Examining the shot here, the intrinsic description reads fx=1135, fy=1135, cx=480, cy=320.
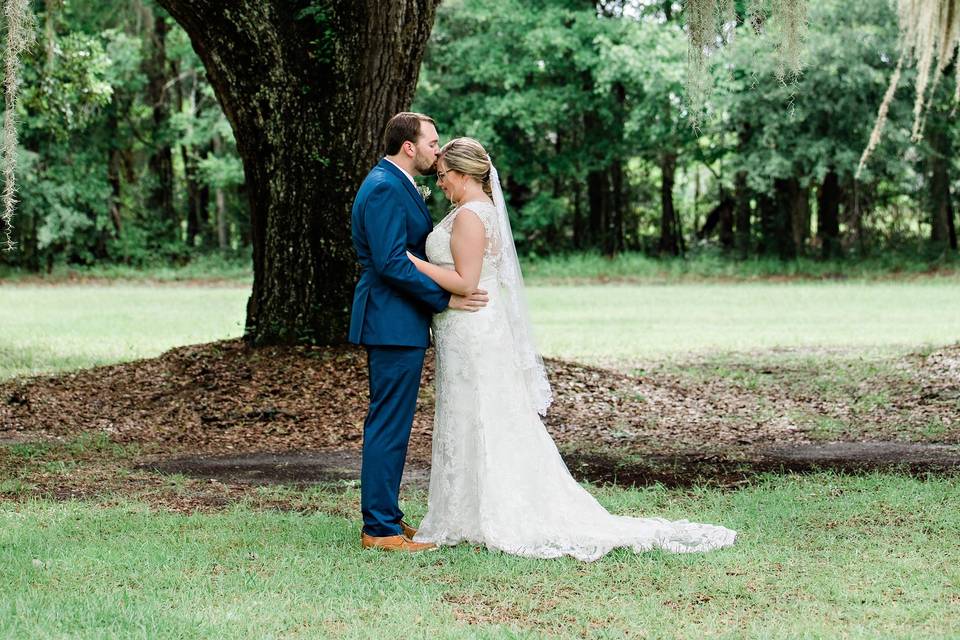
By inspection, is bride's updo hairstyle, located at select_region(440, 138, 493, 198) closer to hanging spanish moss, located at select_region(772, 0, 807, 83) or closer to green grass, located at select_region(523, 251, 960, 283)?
hanging spanish moss, located at select_region(772, 0, 807, 83)

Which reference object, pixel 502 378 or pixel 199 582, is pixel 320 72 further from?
pixel 199 582

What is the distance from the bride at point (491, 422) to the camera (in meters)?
5.35

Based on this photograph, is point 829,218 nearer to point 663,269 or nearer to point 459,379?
point 663,269

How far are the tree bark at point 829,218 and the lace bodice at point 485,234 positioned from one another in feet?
95.1

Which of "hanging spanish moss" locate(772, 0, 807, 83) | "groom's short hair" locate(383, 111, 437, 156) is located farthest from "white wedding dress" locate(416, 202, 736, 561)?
"hanging spanish moss" locate(772, 0, 807, 83)

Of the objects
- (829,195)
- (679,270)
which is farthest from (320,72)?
(829,195)

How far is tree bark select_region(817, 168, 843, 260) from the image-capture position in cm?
3300

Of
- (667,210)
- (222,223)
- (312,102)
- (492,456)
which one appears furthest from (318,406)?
(222,223)

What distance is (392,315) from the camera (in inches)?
211

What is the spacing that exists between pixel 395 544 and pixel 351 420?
12.7 feet

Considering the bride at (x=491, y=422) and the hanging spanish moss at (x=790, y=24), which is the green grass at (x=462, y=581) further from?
the hanging spanish moss at (x=790, y=24)

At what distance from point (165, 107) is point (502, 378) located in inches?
1409

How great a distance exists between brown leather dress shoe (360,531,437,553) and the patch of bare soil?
157 cm

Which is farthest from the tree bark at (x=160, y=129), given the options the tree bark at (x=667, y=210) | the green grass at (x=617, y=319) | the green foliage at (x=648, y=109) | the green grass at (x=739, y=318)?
the tree bark at (x=667, y=210)
